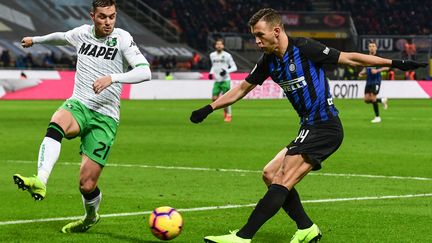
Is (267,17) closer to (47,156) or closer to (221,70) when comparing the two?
(47,156)

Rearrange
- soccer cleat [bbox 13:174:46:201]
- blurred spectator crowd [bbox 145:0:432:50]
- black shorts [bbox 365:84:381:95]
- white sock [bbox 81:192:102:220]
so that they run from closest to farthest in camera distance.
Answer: soccer cleat [bbox 13:174:46:201], white sock [bbox 81:192:102:220], black shorts [bbox 365:84:381:95], blurred spectator crowd [bbox 145:0:432:50]

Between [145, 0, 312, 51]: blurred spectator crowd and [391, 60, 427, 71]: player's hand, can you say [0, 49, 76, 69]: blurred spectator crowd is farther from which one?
[391, 60, 427, 71]: player's hand

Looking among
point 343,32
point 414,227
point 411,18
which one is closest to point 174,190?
point 414,227

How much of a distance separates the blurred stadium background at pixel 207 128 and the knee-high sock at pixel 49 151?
74cm

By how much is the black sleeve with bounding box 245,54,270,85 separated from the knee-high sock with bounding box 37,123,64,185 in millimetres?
1868

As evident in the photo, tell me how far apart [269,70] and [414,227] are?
2375 mm

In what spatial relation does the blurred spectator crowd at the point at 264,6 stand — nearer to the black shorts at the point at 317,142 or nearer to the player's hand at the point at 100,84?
the player's hand at the point at 100,84

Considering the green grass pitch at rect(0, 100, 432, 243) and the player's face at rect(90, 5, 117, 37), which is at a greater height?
the player's face at rect(90, 5, 117, 37)

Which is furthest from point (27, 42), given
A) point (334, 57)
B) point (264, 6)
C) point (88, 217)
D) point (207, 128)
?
point (264, 6)

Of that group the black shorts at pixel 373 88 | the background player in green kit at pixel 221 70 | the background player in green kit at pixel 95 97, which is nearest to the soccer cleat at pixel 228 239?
the background player in green kit at pixel 95 97

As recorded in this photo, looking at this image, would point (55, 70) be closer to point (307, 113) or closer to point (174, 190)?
point (174, 190)

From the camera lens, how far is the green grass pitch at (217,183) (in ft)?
31.0

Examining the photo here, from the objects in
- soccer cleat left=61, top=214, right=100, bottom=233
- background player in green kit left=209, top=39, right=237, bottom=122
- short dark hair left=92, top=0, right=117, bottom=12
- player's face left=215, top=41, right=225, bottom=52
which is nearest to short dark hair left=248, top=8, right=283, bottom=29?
short dark hair left=92, top=0, right=117, bottom=12

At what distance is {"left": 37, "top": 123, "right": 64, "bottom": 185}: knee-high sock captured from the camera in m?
8.61
